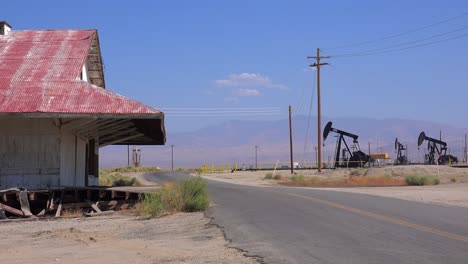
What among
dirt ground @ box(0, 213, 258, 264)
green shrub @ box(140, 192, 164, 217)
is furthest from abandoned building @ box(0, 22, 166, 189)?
dirt ground @ box(0, 213, 258, 264)

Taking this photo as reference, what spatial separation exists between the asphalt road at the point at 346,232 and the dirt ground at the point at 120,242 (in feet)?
2.02

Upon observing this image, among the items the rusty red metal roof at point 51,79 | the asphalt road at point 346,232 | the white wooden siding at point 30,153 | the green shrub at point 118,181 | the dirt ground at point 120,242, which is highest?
the rusty red metal roof at point 51,79

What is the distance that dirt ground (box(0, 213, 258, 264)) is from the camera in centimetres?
1138

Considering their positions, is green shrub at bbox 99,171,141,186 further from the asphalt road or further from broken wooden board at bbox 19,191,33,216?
broken wooden board at bbox 19,191,33,216

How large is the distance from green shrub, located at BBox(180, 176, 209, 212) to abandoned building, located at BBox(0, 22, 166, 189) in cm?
221

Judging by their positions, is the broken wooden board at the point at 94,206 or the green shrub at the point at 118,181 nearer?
the broken wooden board at the point at 94,206

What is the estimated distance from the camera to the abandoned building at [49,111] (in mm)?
20266

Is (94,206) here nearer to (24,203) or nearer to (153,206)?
(24,203)

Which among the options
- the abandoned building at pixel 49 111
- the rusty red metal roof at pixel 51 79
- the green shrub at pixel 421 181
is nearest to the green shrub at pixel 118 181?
the green shrub at pixel 421 181

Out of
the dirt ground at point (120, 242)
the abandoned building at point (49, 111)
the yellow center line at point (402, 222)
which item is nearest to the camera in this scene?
the dirt ground at point (120, 242)

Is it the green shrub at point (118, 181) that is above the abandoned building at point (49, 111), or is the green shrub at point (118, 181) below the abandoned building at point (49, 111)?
below

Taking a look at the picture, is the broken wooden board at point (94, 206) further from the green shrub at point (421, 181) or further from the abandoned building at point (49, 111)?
the green shrub at point (421, 181)

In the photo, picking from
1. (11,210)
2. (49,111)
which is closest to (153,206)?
(49,111)

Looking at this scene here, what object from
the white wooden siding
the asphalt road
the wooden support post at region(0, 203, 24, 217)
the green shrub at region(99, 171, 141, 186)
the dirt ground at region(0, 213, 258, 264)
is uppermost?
the white wooden siding
